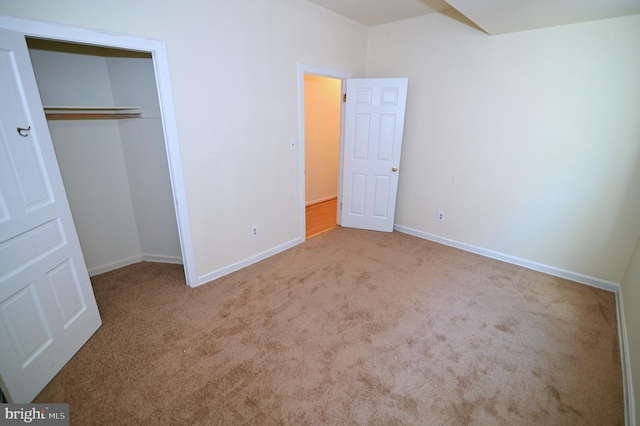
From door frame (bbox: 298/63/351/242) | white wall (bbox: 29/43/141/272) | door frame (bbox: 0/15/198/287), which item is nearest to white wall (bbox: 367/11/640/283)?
door frame (bbox: 298/63/351/242)

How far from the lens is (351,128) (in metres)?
3.93

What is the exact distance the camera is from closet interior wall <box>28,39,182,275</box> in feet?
8.26

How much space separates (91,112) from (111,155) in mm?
436

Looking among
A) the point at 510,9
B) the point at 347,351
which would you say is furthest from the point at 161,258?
the point at 510,9

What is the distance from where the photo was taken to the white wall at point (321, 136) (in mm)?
4973

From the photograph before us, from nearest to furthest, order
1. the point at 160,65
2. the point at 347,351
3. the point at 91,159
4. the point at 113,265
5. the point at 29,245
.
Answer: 1. the point at 29,245
2. the point at 347,351
3. the point at 160,65
4. the point at 91,159
5. the point at 113,265

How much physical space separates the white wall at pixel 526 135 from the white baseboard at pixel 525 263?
45 millimetres

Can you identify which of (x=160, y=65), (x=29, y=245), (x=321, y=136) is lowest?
(x=29, y=245)

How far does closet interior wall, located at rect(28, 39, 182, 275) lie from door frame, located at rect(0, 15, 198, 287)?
0.59 m

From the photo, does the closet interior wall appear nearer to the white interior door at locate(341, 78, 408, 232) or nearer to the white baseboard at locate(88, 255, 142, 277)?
the white baseboard at locate(88, 255, 142, 277)

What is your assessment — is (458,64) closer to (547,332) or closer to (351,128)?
(351,128)

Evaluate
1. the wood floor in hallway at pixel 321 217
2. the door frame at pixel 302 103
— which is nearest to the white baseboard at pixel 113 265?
the door frame at pixel 302 103

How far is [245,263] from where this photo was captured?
3178 millimetres

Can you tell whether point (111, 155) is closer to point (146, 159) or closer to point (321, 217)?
point (146, 159)
